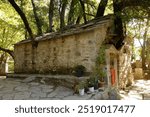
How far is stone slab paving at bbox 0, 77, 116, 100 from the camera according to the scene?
10281 mm

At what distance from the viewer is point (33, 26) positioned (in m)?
24.0

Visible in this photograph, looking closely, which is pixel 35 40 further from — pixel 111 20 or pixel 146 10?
pixel 146 10

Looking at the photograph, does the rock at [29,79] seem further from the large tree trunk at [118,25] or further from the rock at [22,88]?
the large tree trunk at [118,25]

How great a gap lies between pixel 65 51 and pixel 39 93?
10.6 ft

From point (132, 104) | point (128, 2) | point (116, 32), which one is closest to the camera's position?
point (132, 104)

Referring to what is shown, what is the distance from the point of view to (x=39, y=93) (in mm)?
11141

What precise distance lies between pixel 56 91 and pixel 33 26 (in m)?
13.8

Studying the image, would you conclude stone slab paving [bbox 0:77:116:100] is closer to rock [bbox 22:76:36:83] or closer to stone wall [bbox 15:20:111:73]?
rock [bbox 22:76:36:83]

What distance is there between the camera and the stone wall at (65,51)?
12.1 metres

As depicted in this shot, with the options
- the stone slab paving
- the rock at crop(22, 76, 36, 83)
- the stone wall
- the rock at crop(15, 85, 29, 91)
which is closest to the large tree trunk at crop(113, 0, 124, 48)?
the stone wall

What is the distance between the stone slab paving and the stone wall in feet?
5.31

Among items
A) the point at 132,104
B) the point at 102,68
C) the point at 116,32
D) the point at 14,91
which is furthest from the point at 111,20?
the point at 132,104

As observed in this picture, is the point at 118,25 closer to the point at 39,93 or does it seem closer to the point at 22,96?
the point at 39,93

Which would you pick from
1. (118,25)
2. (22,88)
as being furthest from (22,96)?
(118,25)
